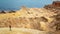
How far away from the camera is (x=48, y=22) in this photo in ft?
19.6

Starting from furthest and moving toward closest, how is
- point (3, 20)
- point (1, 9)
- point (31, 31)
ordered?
1. point (1, 9)
2. point (3, 20)
3. point (31, 31)

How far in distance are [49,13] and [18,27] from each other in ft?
4.37

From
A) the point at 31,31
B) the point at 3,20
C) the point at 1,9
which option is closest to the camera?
the point at 31,31

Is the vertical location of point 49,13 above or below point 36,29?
above

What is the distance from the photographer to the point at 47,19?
235 inches

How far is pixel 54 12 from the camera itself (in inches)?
251

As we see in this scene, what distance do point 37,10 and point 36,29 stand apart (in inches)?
40.4

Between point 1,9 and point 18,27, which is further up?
point 1,9

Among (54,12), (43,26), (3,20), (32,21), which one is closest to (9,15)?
(3,20)

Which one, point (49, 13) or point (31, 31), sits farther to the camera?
point (49, 13)

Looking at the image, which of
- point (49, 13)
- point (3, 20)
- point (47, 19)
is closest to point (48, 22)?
point (47, 19)

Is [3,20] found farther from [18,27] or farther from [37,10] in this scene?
[37,10]

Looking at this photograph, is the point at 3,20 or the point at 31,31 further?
the point at 3,20

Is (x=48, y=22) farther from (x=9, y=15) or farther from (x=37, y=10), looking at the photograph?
(x=9, y=15)
